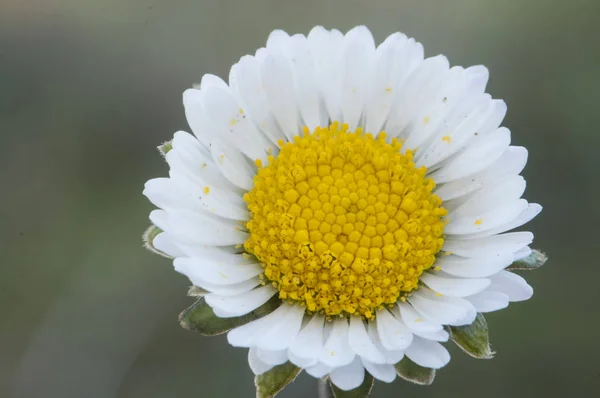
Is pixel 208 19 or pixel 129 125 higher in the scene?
pixel 208 19

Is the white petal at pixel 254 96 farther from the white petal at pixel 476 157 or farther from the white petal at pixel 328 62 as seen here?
the white petal at pixel 476 157

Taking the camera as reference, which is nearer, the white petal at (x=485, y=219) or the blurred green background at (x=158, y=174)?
A: the white petal at (x=485, y=219)

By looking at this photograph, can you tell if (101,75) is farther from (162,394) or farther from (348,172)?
(348,172)

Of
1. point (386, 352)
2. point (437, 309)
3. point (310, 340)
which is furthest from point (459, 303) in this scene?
point (310, 340)

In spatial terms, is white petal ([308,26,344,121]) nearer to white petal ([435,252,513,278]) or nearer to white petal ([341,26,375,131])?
white petal ([341,26,375,131])

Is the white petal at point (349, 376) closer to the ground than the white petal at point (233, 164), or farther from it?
closer to the ground

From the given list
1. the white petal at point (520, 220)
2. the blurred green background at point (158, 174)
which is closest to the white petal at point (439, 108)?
the white petal at point (520, 220)

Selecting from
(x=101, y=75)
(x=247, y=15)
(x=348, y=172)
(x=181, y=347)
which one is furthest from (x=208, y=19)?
(x=348, y=172)

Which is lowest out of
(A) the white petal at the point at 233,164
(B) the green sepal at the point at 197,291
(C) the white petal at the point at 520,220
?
(C) the white petal at the point at 520,220
